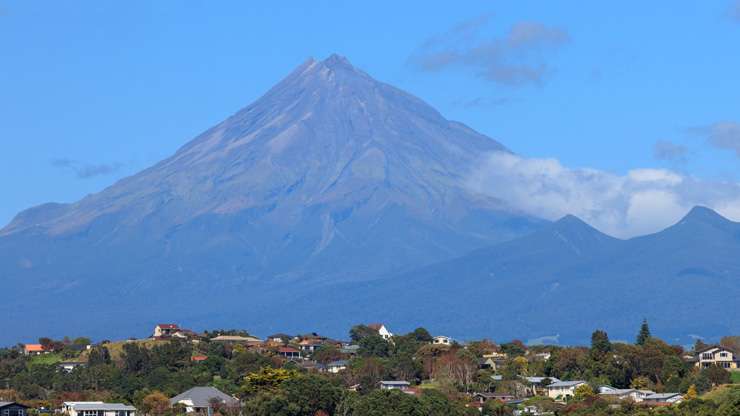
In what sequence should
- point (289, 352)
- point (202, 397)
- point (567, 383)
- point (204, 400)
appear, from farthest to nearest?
point (289, 352), point (567, 383), point (202, 397), point (204, 400)

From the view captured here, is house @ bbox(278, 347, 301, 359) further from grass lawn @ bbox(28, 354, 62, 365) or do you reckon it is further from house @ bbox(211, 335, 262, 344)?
grass lawn @ bbox(28, 354, 62, 365)

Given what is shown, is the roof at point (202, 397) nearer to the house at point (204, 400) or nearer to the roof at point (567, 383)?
the house at point (204, 400)

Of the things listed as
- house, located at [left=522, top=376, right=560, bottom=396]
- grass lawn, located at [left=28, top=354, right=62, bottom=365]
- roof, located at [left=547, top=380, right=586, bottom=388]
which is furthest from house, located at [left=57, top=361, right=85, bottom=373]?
roof, located at [left=547, top=380, right=586, bottom=388]

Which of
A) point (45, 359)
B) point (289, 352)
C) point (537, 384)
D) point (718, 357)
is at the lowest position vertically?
point (537, 384)

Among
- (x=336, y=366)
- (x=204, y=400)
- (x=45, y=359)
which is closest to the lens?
(x=204, y=400)

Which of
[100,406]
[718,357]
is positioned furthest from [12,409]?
[718,357]

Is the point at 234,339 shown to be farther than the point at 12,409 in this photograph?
Yes

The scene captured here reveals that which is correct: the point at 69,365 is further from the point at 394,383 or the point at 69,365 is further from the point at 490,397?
the point at 490,397

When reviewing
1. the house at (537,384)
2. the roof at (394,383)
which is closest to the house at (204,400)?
the roof at (394,383)
